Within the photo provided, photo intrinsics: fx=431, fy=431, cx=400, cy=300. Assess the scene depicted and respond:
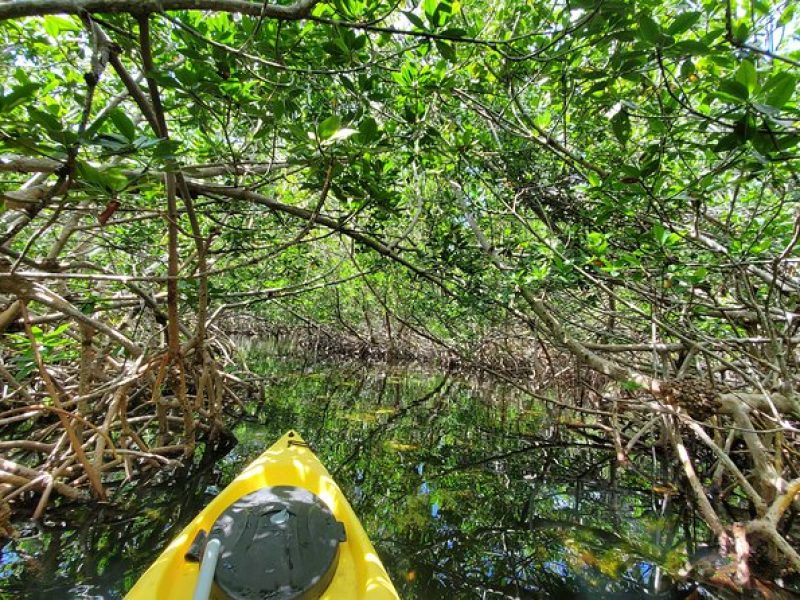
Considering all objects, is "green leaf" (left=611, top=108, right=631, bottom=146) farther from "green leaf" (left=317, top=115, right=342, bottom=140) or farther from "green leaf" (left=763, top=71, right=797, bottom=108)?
"green leaf" (left=317, top=115, right=342, bottom=140)

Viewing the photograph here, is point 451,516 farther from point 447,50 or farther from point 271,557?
point 447,50

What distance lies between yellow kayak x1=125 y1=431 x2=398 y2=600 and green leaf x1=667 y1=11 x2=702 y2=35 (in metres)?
2.36

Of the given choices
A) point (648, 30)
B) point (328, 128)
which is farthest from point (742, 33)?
point (328, 128)

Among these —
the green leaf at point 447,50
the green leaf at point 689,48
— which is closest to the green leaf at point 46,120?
the green leaf at point 447,50

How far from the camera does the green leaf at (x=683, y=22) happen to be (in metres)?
1.39

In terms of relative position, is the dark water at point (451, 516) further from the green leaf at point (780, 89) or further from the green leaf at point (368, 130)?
the green leaf at point (780, 89)

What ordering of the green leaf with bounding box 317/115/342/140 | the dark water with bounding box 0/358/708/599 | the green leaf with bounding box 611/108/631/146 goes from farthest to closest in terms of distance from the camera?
the dark water with bounding box 0/358/708/599, the green leaf with bounding box 611/108/631/146, the green leaf with bounding box 317/115/342/140

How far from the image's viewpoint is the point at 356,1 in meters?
1.66

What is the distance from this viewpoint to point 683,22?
4.65ft

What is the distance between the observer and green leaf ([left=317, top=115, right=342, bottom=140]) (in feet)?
4.82

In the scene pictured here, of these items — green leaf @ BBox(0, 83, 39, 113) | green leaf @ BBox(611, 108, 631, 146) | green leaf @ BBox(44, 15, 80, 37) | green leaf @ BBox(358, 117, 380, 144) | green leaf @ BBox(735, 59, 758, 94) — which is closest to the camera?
green leaf @ BBox(0, 83, 39, 113)

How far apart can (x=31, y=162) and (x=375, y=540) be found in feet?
9.75

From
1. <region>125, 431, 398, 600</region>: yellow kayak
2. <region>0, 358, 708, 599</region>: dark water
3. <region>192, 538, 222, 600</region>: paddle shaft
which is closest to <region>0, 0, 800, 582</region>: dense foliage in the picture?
<region>0, 358, 708, 599</region>: dark water

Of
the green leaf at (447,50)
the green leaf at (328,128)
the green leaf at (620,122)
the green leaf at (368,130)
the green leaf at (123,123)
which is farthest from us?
the green leaf at (620,122)
